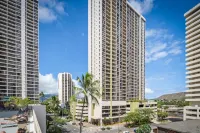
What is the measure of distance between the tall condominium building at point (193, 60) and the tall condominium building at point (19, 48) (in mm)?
77568

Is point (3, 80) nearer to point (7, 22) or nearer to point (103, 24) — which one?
point (7, 22)

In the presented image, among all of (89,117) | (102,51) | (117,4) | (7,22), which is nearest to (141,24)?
(117,4)

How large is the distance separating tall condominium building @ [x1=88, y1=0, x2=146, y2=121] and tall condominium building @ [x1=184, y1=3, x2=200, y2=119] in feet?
93.3

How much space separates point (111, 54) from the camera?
78.2m

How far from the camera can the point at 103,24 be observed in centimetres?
7562

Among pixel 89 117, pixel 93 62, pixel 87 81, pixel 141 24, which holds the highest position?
pixel 141 24

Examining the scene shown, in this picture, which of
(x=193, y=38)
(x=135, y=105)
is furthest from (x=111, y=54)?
(x=193, y=38)

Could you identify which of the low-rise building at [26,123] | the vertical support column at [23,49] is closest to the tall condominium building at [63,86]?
the vertical support column at [23,49]

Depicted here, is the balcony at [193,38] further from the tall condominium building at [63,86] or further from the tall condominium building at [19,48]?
the tall condominium building at [63,86]

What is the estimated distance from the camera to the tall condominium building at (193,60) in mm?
62156

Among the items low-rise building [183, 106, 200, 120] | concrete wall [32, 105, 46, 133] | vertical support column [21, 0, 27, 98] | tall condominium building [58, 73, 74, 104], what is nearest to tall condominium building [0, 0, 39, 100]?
vertical support column [21, 0, 27, 98]

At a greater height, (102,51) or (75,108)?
(102,51)

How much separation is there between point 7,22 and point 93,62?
49.9 m

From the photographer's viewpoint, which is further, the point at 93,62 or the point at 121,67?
the point at 121,67
